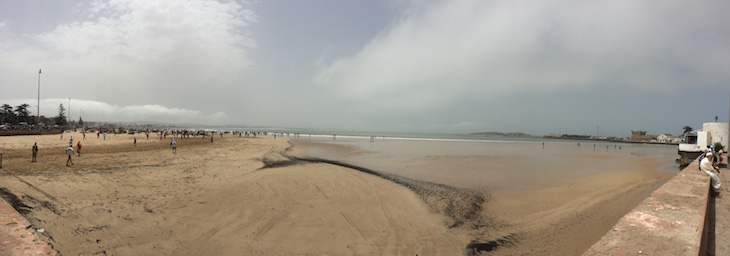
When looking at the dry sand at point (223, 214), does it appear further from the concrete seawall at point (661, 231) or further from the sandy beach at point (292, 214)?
the concrete seawall at point (661, 231)

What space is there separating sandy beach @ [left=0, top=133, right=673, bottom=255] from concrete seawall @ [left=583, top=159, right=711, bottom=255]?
2430 mm

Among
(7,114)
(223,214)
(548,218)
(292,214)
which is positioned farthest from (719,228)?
(7,114)

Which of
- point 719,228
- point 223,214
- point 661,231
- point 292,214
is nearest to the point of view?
point 661,231

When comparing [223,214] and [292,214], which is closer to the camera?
[223,214]

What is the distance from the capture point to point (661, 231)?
3443mm

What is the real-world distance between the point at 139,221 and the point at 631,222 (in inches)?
407

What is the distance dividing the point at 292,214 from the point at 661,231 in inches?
309

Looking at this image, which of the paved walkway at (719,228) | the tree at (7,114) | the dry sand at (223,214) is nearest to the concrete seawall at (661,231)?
the paved walkway at (719,228)

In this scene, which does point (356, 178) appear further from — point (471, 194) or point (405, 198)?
point (471, 194)

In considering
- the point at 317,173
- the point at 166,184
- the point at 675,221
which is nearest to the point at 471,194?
the point at 317,173

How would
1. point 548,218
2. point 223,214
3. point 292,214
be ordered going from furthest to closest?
point 548,218
point 292,214
point 223,214

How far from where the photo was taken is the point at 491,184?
13.9 metres

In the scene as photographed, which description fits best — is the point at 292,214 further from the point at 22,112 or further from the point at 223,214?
the point at 22,112

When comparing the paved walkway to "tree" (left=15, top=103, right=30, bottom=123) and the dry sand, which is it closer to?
the dry sand
